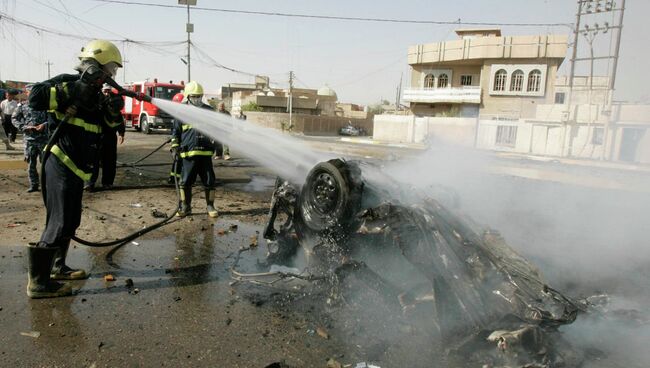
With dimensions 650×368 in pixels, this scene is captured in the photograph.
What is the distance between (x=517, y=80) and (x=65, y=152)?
4275cm

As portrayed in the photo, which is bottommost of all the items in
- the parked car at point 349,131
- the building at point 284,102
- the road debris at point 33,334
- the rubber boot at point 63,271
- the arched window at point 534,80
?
the road debris at point 33,334

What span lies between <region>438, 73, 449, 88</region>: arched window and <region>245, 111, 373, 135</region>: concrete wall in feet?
35.3

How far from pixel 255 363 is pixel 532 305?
1.75m

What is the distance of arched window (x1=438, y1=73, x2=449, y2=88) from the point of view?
45406mm

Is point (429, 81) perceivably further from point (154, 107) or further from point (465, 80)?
point (154, 107)

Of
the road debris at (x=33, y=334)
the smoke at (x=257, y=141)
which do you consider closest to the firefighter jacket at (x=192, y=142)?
the smoke at (x=257, y=141)

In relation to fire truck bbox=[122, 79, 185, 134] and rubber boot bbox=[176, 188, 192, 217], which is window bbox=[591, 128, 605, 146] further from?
rubber boot bbox=[176, 188, 192, 217]

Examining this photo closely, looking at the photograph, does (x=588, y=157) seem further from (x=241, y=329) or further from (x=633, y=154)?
(x=241, y=329)

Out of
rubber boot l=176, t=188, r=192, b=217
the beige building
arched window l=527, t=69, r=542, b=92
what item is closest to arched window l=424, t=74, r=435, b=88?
the beige building

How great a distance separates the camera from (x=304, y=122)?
43.3m

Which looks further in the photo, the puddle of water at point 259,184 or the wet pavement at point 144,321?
the puddle of water at point 259,184

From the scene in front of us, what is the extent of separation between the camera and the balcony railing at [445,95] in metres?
41.5

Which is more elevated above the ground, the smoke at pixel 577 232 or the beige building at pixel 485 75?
the beige building at pixel 485 75

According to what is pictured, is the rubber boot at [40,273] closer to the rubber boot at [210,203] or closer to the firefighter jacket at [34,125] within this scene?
the rubber boot at [210,203]
